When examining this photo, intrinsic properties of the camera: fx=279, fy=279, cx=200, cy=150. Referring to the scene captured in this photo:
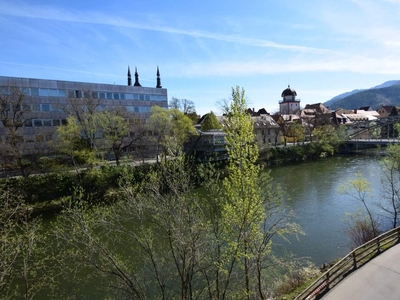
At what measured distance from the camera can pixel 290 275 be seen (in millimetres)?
11289

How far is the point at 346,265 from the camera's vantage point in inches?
373

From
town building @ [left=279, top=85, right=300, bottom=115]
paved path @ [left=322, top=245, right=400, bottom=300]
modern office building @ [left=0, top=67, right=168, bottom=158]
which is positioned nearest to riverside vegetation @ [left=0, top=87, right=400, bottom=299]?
paved path @ [left=322, top=245, right=400, bottom=300]

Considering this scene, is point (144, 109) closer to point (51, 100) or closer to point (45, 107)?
point (51, 100)

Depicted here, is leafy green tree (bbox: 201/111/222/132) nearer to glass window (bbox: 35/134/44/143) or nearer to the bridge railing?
glass window (bbox: 35/134/44/143)

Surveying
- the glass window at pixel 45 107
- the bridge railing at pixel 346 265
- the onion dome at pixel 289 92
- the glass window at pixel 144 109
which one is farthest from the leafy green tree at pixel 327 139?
the onion dome at pixel 289 92

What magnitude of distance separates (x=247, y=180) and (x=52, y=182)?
2160 centimetres

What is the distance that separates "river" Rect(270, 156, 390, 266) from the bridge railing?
2.61 meters

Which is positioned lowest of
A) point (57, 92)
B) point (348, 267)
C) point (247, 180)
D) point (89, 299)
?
point (89, 299)

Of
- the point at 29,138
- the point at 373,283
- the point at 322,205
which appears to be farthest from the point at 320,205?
the point at 29,138

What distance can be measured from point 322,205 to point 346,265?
11.8 meters

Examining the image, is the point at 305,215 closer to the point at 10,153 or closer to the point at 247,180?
the point at 247,180

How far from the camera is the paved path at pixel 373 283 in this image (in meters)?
7.70

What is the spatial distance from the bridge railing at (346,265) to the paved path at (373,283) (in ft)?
0.60

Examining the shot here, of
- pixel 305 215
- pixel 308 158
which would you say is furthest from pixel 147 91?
pixel 305 215
